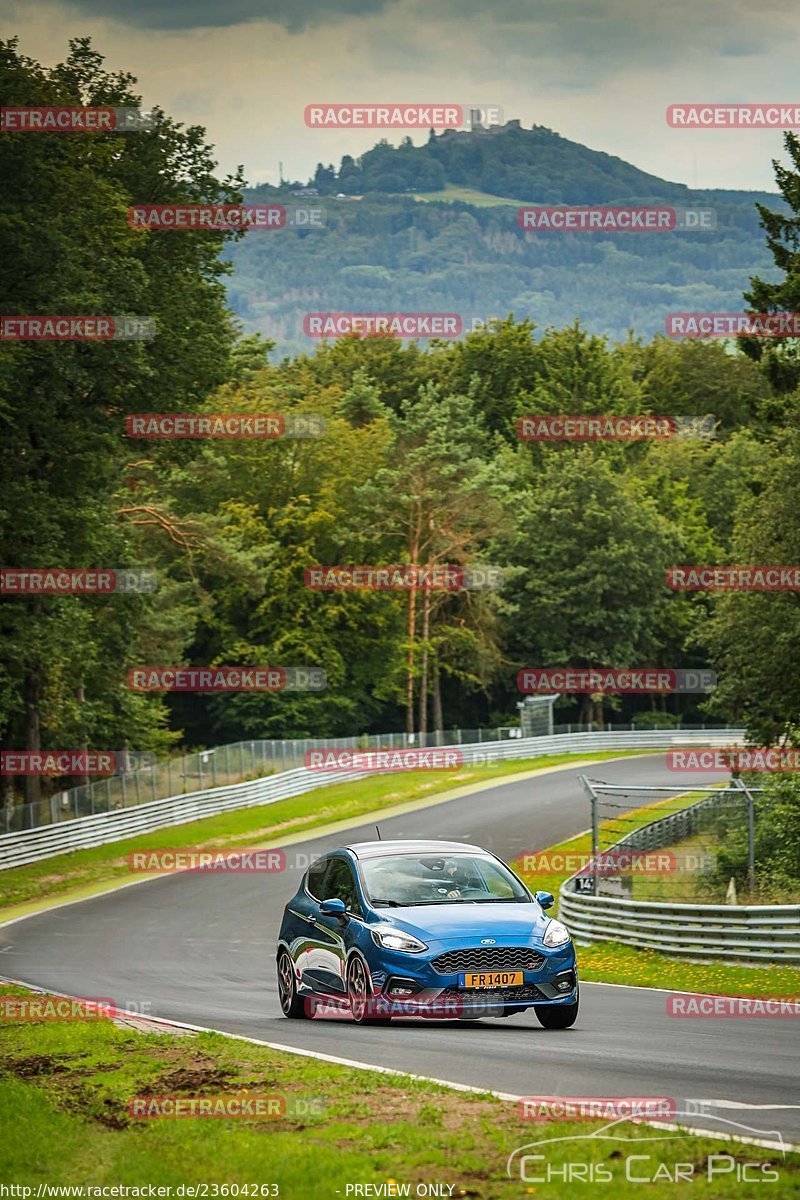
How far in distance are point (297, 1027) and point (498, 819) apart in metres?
36.3

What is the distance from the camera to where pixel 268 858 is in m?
45.8

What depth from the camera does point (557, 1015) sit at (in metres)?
14.3

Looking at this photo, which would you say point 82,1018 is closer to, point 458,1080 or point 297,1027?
point 297,1027

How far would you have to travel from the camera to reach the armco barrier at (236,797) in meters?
44.6

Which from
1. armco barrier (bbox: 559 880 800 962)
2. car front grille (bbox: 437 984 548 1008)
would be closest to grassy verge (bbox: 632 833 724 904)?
armco barrier (bbox: 559 880 800 962)

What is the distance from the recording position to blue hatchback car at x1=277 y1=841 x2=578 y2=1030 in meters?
13.8

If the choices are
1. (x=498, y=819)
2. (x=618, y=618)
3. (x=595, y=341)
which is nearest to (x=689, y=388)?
(x=595, y=341)

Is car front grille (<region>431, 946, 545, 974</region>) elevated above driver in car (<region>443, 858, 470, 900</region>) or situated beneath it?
situated beneath
